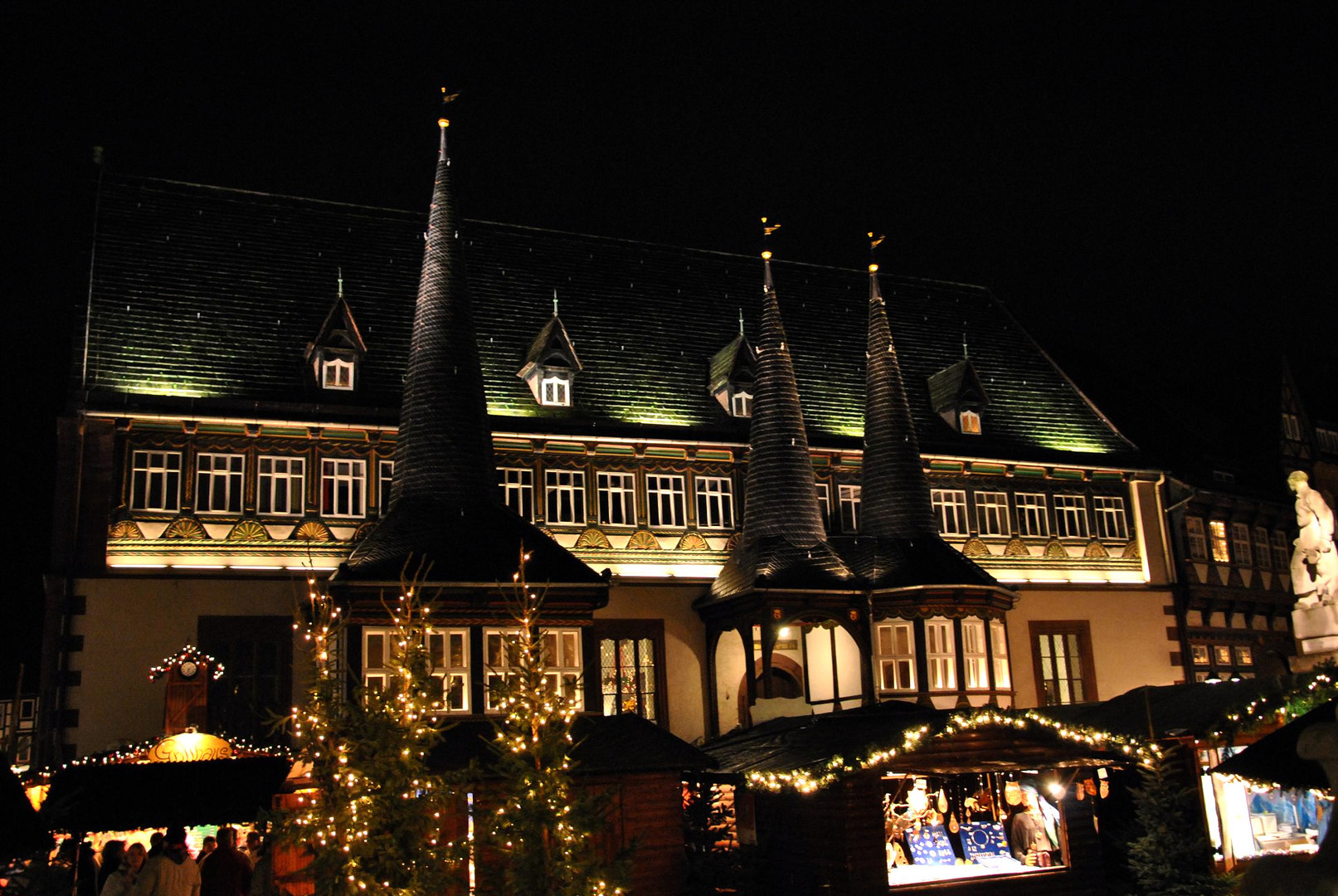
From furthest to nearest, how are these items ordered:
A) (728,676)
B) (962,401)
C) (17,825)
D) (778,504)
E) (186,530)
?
(962,401) → (728,676) → (778,504) → (186,530) → (17,825)

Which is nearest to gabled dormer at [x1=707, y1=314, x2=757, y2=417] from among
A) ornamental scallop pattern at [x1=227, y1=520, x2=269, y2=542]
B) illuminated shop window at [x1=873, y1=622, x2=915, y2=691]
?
illuminated shop window at [x1=873, y1=622, x2=915, y2=691]

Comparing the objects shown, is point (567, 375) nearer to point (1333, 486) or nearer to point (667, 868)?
point (667, 868)

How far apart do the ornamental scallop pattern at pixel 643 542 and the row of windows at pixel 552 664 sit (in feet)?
6.12

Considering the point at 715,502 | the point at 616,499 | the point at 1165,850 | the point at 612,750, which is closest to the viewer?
the point at 1165,850

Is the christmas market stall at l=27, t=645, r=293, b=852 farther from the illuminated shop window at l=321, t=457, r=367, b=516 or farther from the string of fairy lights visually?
the string of fairy lights

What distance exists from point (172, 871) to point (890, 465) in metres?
17.7

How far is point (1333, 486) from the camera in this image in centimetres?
4050

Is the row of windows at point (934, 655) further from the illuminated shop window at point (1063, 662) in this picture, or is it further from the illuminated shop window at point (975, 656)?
the illuminated shop window at point (1063, 662)

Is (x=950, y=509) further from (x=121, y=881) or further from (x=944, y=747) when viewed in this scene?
(x=121, y=881)

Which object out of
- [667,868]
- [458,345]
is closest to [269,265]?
[458,345]

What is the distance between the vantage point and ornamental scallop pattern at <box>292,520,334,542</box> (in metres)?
24.6

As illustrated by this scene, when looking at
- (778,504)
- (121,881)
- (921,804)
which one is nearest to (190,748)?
(121,881)

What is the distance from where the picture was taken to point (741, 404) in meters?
29.6

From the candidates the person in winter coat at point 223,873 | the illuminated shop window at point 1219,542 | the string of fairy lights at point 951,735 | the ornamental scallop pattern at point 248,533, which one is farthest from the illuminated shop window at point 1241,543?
the person in winter coat at point 223,873
